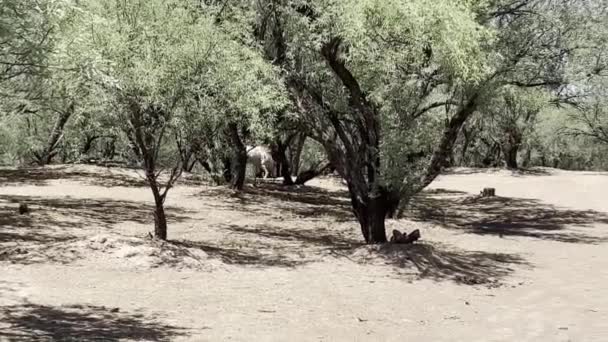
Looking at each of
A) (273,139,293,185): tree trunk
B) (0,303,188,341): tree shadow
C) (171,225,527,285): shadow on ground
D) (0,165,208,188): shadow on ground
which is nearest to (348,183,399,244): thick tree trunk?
(171,225,527,285): shadow on ground

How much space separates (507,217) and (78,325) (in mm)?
17082

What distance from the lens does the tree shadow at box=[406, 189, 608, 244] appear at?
18875 mm

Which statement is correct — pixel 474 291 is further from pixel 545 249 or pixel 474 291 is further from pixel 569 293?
pixel 545 249

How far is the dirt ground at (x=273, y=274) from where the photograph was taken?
838 cm

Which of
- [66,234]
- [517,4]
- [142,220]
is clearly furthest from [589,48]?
[66,234]

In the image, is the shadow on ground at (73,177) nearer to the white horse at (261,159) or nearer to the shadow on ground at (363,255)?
the white horse at (261,159)

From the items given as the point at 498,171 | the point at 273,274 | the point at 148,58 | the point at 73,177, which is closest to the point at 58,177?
the point at 73,177

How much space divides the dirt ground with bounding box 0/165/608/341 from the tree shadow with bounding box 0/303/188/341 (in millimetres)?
20

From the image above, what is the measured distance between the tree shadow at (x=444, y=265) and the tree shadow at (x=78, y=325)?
5.49m

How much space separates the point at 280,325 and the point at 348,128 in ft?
22.6

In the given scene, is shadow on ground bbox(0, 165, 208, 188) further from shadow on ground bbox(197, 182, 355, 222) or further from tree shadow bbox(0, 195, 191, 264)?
tree shadow bbox(0, 195, 191, 264)

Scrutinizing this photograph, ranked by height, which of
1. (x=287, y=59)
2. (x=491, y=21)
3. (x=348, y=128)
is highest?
(x=491, y=21)

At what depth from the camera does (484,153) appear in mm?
56969

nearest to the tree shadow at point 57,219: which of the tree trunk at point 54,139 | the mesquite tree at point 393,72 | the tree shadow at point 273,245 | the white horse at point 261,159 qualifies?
the tree shadow at point 273,245
